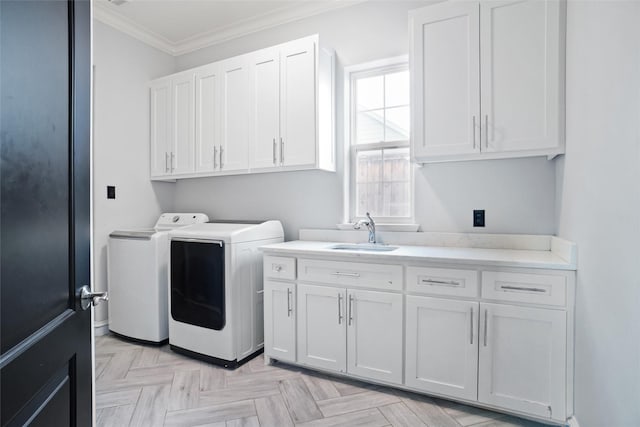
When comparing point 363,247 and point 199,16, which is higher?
point 199,16

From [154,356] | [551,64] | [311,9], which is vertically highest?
[311,9]

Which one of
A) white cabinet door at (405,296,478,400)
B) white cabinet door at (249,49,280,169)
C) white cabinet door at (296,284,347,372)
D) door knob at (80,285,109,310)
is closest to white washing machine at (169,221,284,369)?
white cabinet door at (296,284,347,372)

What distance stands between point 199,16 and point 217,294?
2.44m

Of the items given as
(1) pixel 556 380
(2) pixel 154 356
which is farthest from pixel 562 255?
(2) pixel 154 356

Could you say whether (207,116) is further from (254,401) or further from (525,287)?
(525,287)

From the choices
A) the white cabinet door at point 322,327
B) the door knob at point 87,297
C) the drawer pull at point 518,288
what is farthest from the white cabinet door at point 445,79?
the door knob at point 87,297

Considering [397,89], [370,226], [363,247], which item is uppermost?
[397,89]

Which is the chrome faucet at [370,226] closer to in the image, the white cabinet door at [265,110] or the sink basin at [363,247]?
the sink basin at [363,247]

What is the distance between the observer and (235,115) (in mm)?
3002

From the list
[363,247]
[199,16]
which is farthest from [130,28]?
[363,247]

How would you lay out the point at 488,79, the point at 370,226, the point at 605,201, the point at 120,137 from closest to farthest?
the point at 605,201, the point at 488,79, the point at 370,226, the point at 120,137

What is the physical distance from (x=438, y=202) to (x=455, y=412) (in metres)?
1.32

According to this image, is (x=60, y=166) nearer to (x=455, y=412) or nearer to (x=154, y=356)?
(x=455, y=412)

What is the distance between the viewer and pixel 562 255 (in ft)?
6.14
